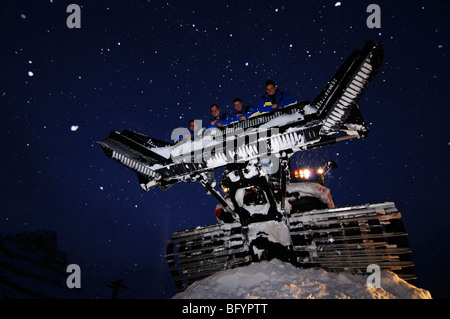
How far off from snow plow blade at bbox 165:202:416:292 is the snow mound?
31cm

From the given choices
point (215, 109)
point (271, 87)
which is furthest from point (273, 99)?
point (215, 109)

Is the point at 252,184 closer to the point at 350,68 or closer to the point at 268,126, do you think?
the point at 268,126

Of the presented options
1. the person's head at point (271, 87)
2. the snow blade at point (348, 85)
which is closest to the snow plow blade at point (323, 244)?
the snow blade at point (348, 85)

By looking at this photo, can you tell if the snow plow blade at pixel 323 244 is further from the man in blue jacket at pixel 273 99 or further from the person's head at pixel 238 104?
the person's head at pixel 238 104

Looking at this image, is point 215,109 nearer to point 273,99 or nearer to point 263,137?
A: point 273,99

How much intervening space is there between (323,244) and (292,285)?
1072mm

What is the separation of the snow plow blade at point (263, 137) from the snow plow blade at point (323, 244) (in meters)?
1.35

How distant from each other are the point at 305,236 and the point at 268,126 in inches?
85.3

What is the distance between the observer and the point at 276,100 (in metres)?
5.14

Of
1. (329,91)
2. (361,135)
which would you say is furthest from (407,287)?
(329,91)

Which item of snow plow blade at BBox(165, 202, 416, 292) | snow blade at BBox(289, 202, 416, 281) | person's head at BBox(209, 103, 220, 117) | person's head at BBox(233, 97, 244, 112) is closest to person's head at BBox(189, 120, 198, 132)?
person's head at BBox(209, 103, 220, 117)

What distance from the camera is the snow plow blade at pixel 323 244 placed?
3.31 metres

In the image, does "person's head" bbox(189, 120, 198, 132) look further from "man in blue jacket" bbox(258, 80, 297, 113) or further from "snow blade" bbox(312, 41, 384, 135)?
"snow blade" bbox(312, 41, 384, 135)

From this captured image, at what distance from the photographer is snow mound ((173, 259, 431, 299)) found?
110 inches
